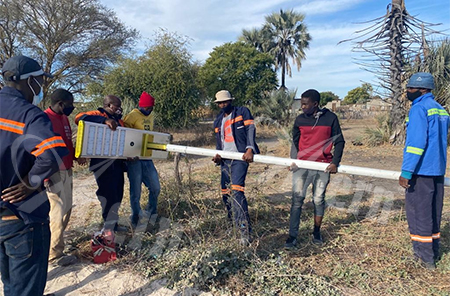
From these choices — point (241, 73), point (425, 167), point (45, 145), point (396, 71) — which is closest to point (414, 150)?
point (425, 167)

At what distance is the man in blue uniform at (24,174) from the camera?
79.3 inches

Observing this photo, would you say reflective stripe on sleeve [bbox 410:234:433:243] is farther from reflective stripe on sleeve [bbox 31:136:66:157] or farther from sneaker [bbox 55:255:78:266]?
sneaker [bbox 55:255:78:266]

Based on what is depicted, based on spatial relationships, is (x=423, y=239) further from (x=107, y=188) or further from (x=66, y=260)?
(x=66, y=260)

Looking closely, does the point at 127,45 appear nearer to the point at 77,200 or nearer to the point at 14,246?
the point at 77,200

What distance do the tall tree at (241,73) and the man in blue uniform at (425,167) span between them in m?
15.2

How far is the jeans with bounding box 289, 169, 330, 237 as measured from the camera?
12.1ft

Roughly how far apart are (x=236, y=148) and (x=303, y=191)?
955 mm

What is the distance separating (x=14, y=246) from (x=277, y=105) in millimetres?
14916

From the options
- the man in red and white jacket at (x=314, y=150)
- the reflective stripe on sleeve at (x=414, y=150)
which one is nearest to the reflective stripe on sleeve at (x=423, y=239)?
the reflective stripe on sleeve at (x=414, y=150)

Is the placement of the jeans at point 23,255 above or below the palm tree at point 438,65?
below

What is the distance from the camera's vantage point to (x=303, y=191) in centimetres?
369

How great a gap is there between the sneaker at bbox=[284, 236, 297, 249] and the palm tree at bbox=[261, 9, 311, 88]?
23.6m

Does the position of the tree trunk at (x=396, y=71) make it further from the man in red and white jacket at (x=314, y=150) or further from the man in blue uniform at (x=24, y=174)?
the man in blue uniform at (x=24, y=174)

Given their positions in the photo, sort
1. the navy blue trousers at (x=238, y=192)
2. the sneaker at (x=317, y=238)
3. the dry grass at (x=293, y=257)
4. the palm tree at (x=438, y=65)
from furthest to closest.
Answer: the palm tree at (x=438, y=65), the sneaker at (x=317, y=238), the navy blue trousers at (x=238, y=192), the dry grass at (x=293, y=257)
